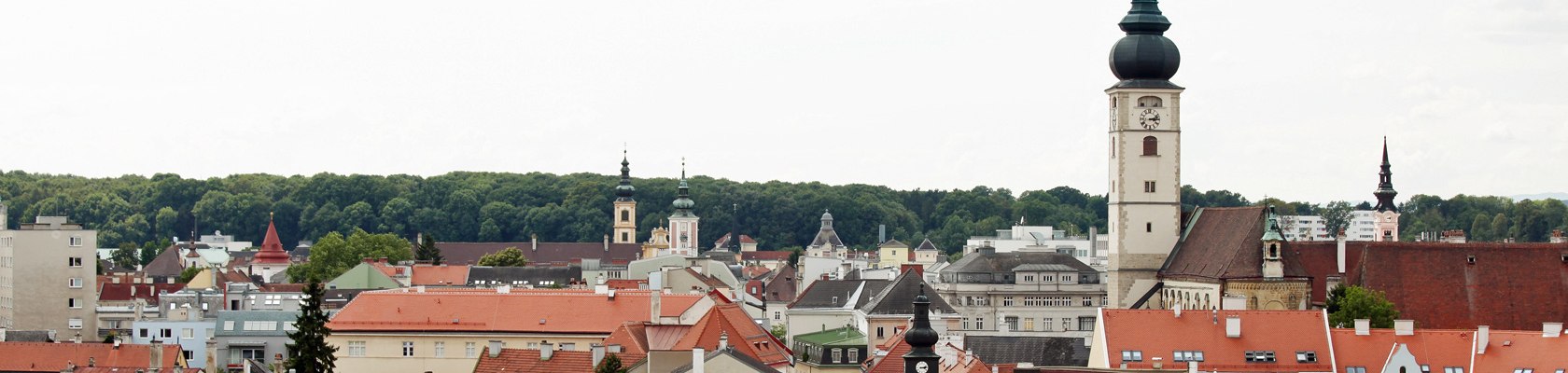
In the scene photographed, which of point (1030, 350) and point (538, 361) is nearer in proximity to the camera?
point (538, 361)

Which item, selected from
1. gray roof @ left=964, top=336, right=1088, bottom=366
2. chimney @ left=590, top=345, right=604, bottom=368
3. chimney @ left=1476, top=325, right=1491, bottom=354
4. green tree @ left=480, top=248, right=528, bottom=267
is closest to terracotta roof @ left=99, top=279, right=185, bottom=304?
green tree @ left=480, top=248, right=528, bottom=267

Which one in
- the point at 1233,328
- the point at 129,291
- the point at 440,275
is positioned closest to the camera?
the point at 1233,328

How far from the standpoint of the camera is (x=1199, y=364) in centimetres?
6512

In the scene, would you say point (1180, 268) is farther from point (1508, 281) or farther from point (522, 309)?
point (522, 309)

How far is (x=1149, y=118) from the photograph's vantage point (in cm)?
9556

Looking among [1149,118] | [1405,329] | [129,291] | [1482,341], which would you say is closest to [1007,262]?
[1149,118]

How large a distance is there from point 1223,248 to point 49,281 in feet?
184

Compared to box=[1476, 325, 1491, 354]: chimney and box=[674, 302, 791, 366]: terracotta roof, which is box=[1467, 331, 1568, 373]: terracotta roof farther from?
box=[674, 302, 791, 366]: terracotta roof

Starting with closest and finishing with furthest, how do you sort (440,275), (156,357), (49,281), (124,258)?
(156,357) → (49,281) → (440,275) → (124,258)

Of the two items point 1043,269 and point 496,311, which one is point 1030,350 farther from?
point 1043,269

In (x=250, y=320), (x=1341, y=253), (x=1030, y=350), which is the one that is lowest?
(x=1030, y=350)

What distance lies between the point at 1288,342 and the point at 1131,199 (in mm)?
29754

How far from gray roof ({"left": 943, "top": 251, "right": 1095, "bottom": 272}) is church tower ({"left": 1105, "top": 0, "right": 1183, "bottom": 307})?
15019 millimetres

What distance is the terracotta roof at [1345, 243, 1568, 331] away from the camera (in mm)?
83688
